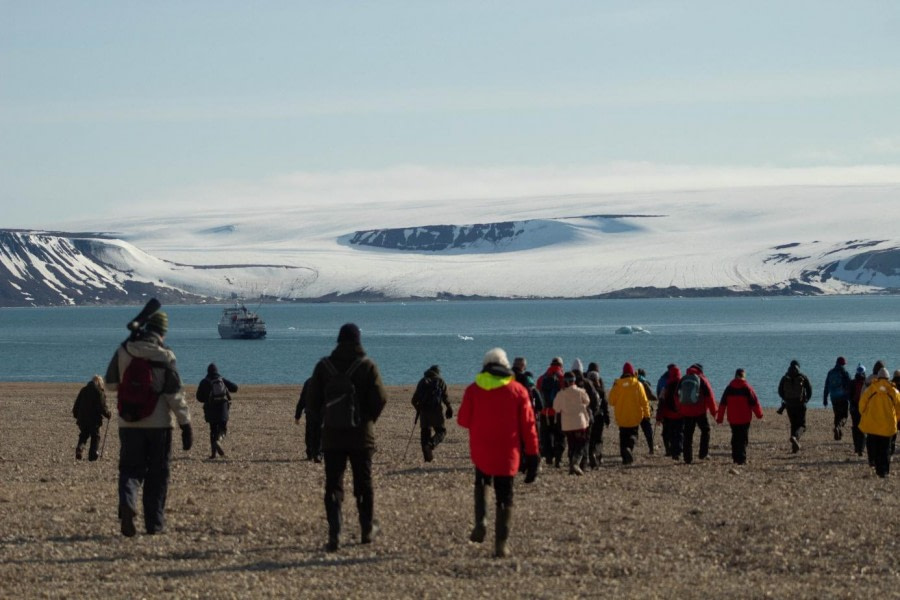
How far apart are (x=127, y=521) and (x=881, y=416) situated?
9.74 m

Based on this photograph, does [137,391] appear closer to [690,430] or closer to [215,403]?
[215,403]

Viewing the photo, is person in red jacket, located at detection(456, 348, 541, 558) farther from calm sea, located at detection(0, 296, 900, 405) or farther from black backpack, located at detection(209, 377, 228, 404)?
calm sea, located at detection(0, 296, 900, 405)

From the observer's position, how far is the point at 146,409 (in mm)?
11539

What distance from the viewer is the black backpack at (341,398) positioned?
35.8ft

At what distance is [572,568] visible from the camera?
34.3 feet

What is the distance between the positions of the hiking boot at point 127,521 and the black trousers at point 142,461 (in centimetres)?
2

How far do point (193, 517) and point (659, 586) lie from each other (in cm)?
505

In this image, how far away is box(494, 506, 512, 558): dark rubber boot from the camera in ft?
35.6

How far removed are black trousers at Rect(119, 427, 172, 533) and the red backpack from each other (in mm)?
177

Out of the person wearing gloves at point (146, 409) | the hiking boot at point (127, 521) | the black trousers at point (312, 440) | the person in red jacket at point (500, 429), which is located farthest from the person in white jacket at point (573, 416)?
the hiking boot at point (127, 521)

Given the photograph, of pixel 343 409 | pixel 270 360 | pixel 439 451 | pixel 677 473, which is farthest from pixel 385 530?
pixel 270 360

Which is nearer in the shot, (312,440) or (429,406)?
(429,406)

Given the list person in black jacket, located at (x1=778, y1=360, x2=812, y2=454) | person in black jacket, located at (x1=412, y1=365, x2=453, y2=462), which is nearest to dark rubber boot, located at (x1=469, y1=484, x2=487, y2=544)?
person in black jacket, located at (x1=412, y1=365, x2=453, y2=462)

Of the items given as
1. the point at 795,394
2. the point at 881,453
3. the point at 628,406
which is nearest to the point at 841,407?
the point at 795,394
